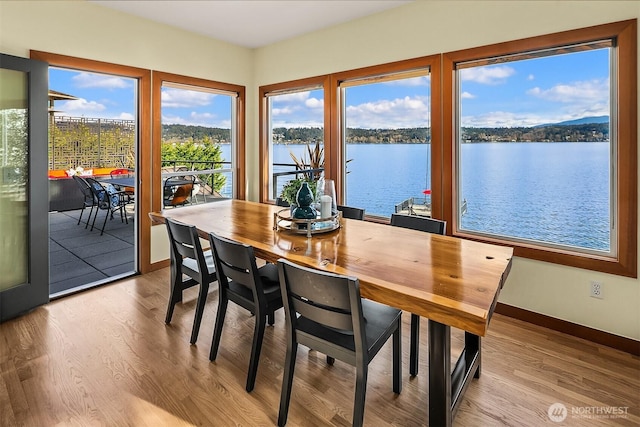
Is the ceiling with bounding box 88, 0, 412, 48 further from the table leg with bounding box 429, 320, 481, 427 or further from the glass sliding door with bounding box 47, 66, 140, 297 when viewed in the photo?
the table leg with bounding box 429, 320, 481, 427

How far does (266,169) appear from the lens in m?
5.07

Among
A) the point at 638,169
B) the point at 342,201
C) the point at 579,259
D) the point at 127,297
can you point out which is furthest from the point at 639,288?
the point at 127,297

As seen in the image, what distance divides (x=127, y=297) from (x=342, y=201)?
2434mm

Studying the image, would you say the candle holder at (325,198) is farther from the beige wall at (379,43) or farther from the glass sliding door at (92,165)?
the glass sliding door at (92,165)

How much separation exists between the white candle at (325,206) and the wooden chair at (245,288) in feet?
1.81

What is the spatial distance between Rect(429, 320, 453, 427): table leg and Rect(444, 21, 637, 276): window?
1.79 meters

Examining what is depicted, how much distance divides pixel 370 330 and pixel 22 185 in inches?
122

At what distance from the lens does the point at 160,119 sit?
4016 mm

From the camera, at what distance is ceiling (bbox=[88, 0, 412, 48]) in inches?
134

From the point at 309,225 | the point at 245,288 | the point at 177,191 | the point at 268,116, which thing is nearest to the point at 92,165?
the point at 177,191

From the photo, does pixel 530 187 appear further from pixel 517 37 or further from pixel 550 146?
pixel 517 37

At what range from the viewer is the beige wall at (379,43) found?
8.34 ft

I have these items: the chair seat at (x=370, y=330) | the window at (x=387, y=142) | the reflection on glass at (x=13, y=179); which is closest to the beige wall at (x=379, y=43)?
the window at (x=387, y=142)

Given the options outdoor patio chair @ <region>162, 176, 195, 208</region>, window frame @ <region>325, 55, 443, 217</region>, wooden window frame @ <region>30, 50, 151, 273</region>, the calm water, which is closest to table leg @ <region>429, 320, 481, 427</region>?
the calm water
